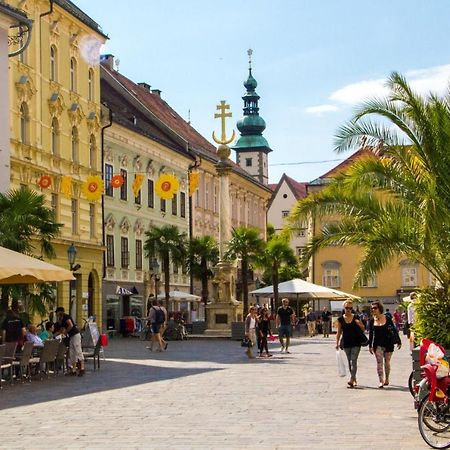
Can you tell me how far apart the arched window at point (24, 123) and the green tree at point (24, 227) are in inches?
528

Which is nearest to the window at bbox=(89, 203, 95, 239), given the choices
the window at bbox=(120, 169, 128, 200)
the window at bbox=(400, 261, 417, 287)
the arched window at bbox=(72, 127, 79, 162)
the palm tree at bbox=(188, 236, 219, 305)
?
the arched window at bbox=(72, 127, 79, 162)

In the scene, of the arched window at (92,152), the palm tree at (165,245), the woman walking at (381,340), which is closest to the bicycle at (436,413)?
the woman walking at (381,340)

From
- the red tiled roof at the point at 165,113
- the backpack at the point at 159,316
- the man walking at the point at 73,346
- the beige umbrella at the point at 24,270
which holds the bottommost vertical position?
the man walking at the point at 73,346

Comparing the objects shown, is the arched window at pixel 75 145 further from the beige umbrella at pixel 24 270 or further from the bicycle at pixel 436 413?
the bicycle at pixel 436 413

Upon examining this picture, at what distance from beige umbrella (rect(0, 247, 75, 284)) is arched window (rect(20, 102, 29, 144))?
19693mm

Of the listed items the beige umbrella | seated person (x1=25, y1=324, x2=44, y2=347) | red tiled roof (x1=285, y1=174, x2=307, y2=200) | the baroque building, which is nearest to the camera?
the beige umbrella

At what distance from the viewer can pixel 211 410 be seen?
49.8ft

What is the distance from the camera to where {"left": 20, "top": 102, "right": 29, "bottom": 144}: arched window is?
41.2 m

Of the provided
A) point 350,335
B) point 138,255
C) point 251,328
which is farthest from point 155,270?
point 350,335

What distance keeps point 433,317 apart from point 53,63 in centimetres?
3130

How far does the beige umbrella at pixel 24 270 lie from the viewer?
19906 mm

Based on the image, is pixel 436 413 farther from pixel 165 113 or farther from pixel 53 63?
pixel 165 113

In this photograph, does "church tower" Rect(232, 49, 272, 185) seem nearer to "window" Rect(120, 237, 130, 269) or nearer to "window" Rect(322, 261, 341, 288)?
"window" Rect(322, 261, 341, 288)

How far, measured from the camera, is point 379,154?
19.4 meters
